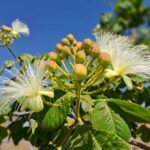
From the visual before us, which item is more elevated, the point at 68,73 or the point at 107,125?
the point at 68,73

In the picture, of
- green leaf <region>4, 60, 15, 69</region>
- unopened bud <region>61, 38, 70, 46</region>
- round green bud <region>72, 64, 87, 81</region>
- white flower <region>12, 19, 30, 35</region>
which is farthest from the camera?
white flower <region>12, 19, 30, 35</region>

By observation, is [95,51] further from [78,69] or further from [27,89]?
[27,89]

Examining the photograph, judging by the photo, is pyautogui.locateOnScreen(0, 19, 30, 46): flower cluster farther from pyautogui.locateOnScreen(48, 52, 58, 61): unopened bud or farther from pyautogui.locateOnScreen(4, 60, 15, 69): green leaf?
pyautogui.locateOnScreen(48, 52, 58, 61): unopened bud

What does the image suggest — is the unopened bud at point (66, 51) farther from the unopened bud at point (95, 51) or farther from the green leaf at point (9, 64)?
the green leaf at point (9, 64)

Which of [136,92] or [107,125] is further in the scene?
[136,92]

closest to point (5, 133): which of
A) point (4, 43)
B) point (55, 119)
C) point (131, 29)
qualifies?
point (4, 43)

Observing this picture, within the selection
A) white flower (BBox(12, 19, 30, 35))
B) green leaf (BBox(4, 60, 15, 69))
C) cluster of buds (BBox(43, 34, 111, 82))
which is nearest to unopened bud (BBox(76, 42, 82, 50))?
cluster of buds (BBox(43, 34, 111, 82))

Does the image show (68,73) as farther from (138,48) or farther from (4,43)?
(4,43)
